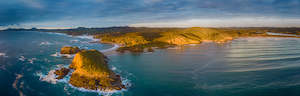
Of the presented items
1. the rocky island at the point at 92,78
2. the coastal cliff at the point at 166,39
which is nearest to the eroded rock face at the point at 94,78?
the rocky island at the point at 92,78

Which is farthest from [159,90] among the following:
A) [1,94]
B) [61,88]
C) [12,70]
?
[12,70]

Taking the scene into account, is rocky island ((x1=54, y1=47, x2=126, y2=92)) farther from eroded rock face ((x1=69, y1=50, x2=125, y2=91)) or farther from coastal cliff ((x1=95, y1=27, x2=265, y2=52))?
coastal cliff ((x1=95, y1=27, x2=265, y2=52))

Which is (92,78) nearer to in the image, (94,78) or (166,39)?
(94,78)

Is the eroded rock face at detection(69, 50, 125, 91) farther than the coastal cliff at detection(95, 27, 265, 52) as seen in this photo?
No

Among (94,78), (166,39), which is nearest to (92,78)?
(94,78)

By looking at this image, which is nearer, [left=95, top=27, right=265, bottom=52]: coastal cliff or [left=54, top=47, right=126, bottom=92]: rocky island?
[left=54, top=47, right=126, bottom=92]: rocky island

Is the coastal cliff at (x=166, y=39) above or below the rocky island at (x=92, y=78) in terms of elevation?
above

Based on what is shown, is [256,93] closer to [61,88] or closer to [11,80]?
[61,88]

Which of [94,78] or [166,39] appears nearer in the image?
[94,78]

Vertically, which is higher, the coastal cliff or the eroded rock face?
the coastal cliff

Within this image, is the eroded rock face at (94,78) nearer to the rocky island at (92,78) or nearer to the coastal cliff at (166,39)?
the rocky island at (92,78)

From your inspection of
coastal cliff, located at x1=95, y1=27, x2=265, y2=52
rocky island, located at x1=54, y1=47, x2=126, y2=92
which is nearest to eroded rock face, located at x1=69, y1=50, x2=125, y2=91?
rocky island, located at x1=54, y1=47, x2=126, y2=92
